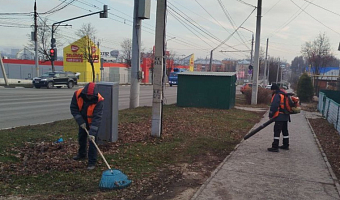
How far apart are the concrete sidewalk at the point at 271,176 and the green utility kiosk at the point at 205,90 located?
26.5ft

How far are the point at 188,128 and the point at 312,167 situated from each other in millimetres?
4265

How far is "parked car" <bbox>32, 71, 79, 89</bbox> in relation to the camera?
103 ft

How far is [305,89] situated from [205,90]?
1511 cm

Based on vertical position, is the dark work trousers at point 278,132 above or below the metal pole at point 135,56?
below

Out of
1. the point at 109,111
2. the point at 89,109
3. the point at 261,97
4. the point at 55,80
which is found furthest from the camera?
the point at 55,80

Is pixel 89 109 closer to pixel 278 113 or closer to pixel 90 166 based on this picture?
pixel 90 166

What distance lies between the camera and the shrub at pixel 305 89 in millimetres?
27500

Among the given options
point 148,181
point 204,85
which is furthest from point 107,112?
point 204,85

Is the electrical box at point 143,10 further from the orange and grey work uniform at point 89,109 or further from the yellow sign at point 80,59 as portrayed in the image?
the yellow sign at point 80,59

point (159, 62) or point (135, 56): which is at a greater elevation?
point (135, 56)

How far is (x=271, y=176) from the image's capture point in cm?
562

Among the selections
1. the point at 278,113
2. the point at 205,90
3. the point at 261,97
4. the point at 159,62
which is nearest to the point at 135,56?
the point at 205,90

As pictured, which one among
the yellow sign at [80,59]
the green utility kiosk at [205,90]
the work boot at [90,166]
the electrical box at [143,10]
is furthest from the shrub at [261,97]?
the yellow sign at [80,59]

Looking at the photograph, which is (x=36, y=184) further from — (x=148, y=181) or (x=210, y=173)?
(x=210, y=173)
